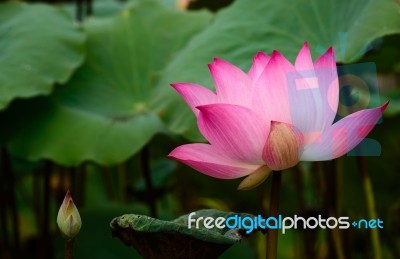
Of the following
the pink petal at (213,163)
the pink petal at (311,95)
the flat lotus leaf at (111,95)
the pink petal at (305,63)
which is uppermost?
the flat lotus leaf at (111,95)

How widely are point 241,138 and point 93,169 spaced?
1263 millimetres

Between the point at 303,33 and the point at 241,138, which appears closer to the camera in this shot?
the point at 241,138

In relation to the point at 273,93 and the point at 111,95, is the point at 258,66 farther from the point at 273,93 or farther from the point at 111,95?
the point at 111,95

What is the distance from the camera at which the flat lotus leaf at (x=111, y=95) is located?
0.85 m

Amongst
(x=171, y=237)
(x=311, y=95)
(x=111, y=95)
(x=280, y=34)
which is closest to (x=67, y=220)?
(x=171, y=237)

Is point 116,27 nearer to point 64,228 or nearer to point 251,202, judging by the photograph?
point 251,202

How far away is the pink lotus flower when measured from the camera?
0.40 metres

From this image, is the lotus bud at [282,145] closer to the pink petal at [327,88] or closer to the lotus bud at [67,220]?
the pink petal at [327,88]

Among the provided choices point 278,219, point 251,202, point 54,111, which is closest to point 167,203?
point 251,202

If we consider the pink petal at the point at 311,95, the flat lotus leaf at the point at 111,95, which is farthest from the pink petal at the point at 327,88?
the flat lotus leaf at the point at 111,95

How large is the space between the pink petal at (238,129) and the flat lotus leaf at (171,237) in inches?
2.1

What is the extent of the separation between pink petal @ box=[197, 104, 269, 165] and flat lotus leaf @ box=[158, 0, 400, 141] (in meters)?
0.26

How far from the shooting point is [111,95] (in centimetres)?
99

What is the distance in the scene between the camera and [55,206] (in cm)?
148
